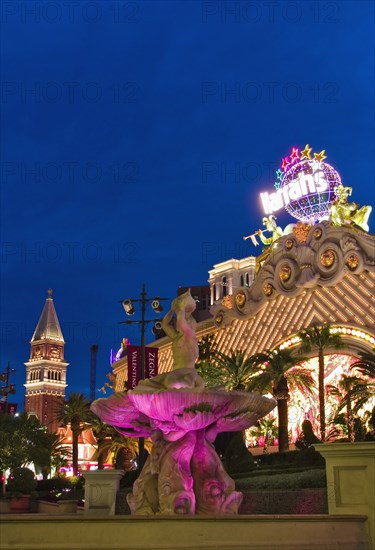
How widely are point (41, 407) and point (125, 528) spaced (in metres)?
120

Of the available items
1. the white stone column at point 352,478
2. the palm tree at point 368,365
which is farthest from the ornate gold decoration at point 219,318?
the white stone column at point 352,478

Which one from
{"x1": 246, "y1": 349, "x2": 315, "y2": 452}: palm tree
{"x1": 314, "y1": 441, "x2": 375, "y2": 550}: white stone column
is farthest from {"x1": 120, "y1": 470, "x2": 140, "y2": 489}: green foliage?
{"x1": 314, "y1": 441, "x2": 375, "y2": 550}: white stone column

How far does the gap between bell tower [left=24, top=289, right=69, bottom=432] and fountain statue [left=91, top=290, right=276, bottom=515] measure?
111 meters

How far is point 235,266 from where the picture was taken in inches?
2682

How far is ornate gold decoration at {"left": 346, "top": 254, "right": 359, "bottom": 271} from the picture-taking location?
42156 millimetres

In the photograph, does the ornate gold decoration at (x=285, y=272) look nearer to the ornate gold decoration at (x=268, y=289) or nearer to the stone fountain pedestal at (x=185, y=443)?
the ornate gold decoration at (x=268, y=289)

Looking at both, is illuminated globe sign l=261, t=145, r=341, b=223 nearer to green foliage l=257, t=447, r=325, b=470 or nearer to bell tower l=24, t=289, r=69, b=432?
green foliage l=257, t=447, r=325, b=470

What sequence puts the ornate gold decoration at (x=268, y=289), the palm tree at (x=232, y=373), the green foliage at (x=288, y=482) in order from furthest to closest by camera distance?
1. the ornate gold decoration at (x=268, y=289)
2. the palm tree at (x=232, y=373)
3. the green foliage at (x=288, y=482)

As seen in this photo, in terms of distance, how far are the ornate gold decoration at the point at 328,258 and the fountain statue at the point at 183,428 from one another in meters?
30.5

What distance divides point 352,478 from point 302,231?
1507 inches

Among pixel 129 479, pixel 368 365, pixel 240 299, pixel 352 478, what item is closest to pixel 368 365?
pixel 368 365

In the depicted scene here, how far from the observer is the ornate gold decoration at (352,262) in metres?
42.2

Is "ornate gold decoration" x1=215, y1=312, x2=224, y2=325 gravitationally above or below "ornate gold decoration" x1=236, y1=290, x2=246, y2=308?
below

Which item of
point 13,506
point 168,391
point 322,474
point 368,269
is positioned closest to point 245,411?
point 168,391
